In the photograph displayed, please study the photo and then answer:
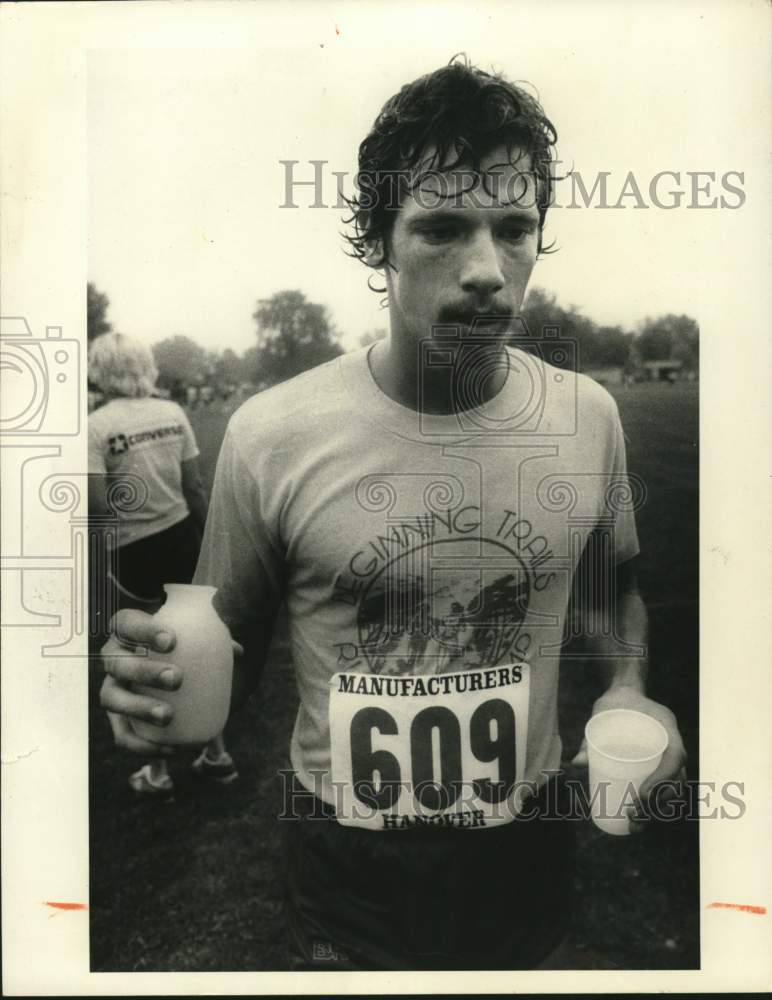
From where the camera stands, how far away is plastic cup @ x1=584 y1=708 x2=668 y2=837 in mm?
1527

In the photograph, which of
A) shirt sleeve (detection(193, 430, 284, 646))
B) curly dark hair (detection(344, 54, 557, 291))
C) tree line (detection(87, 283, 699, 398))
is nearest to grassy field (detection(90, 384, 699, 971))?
shirt sleeve (detection(193, 430, 284, 646))

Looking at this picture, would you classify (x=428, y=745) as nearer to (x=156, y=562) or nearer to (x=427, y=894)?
(x=427, y=894)

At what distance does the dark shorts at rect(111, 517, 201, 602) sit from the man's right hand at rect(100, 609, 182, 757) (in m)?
0.04

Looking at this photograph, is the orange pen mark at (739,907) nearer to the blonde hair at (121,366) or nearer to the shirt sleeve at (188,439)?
the shirt sleeve at (188,439)

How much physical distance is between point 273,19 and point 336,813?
4.64ft

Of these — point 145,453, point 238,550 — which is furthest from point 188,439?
point 238,550

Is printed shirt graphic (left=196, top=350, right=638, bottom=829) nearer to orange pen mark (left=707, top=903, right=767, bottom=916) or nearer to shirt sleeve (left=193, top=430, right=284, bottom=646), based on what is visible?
shirt sleeve (left=193, top=430, right=284, bottom=646)

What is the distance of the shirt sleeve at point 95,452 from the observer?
154cm

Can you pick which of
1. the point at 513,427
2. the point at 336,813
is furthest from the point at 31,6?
the point at 336,813

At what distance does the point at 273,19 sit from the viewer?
59.7 inches

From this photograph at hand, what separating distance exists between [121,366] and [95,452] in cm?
16

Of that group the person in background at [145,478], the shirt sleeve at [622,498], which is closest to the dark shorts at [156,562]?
the person in background at [145,478]

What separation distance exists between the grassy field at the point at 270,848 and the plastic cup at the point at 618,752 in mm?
36

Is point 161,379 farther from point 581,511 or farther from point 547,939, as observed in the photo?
point 547,939
